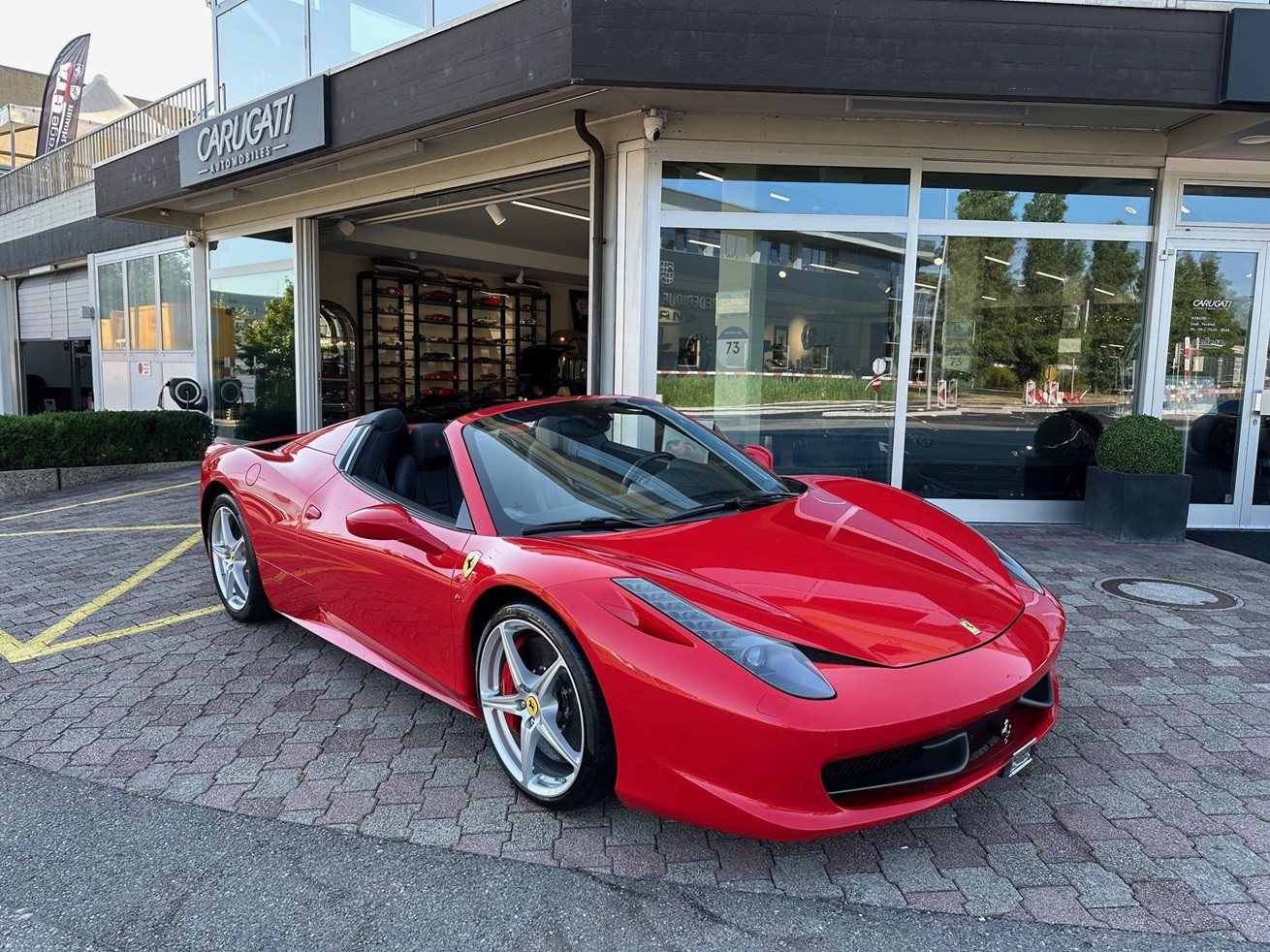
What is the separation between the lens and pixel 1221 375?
23.0ft

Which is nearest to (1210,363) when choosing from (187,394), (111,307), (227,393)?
(227,393)

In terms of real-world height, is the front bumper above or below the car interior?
below

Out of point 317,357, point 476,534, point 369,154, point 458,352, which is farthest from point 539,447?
point 458,352

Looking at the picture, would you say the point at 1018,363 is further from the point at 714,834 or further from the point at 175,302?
the point at 175,302

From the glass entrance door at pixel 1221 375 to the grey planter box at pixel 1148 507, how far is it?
3.25 ft

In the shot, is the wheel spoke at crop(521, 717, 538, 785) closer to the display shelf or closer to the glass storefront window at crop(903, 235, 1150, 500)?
the glass storefront window at crop(903, 235, 1150, 500)

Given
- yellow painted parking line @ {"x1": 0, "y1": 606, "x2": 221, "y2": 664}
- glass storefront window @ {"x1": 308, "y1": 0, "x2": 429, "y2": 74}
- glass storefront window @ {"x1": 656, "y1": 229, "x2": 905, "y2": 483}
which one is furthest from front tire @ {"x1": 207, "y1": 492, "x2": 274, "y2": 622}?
glass storefront window @ {"x1": 308, "y1": 0, "x2": 429, "y2": 74}

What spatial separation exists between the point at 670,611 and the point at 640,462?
1205mm

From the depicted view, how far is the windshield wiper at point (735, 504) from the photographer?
9.61 ft

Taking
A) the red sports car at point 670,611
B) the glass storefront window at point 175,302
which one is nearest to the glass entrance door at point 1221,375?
the red sports car at point 670,611

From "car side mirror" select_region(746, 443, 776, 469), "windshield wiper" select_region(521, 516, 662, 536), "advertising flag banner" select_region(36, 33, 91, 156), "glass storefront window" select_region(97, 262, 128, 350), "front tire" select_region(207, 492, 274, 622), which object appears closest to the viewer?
"windshield wiper" select_region(521, 516, 662, 536)

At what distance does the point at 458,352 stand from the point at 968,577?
15973mm

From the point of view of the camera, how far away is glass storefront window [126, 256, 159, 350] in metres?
13.4

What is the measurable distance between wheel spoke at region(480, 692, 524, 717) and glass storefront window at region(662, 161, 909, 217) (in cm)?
497
